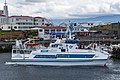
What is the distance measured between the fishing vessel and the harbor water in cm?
147

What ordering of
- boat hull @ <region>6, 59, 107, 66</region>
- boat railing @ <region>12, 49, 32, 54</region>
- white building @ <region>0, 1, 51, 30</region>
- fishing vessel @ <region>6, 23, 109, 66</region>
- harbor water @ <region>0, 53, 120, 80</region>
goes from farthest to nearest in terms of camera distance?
white building @ <region>0, 1, 51, 30</region> → boat railing @ <region>12, 49, 32, 54</region> → boat hull @ <region>6, 59, 107, 66</region> → fishing vessel @ <region>6, 23, 109, 66</region> → harbor water @ <region>0, 53, 120, 80</region>

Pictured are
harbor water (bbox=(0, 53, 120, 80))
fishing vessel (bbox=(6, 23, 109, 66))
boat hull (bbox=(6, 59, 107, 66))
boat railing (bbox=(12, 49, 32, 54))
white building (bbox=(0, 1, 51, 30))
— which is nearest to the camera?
harbor water (bbox=(0, 53, 120, 80))

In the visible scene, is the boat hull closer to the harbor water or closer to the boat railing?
the harbor water

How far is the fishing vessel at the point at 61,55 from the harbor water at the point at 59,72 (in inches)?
57.8

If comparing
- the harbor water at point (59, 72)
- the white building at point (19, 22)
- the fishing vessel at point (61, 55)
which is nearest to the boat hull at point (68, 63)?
the fishing vessel at point (61, 55)

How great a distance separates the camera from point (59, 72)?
174 feet

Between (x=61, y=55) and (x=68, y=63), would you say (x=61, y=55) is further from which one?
(x=68, y=63)

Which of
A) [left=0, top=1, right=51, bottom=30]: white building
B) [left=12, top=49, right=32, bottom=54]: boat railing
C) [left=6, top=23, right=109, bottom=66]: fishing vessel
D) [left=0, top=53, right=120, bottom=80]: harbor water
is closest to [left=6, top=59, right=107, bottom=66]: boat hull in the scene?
[left=6, top=23, right=109, bottom=66]: fishing vessel

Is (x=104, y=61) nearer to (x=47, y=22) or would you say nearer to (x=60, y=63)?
(x=60, y=63)

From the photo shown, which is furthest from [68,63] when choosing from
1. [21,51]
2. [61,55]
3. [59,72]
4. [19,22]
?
[19,22]

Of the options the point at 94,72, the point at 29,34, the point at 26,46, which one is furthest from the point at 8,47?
the point at 94,72

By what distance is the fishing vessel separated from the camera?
197ft

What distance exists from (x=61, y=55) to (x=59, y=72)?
26.7 ft

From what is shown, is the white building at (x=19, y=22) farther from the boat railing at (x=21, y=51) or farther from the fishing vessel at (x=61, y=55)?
the fishing vessel at (x=61, y=55)
